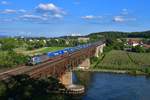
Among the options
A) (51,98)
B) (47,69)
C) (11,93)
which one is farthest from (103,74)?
(11,93)

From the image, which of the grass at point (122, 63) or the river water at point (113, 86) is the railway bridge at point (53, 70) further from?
the grass at point (122, 63)

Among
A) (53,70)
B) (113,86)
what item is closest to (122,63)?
(113,86)

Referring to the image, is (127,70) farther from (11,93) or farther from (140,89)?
(11,93)

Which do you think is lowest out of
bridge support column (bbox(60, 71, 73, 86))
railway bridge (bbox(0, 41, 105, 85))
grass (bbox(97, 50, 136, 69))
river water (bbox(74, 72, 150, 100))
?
→ river water (bbox(74, 72, 150, 100))

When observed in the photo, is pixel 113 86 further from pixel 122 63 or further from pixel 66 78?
pixel 122 63

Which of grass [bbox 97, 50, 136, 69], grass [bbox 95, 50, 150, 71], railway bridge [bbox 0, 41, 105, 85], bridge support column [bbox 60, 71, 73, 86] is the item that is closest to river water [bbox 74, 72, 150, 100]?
bridge support column [bbox 60, 71, 73, 86]

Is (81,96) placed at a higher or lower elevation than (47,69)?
lower

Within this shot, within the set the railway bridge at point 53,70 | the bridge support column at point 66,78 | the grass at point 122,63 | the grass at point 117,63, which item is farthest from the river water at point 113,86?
the grass at point 117,63

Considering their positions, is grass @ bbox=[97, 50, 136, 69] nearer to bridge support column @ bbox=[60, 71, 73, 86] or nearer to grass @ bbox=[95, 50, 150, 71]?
grass @ bbox=[95, 50, 150, 71]
